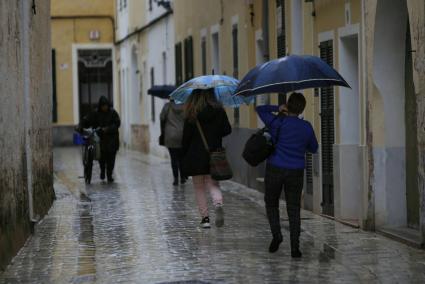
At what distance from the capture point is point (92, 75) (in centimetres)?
4903

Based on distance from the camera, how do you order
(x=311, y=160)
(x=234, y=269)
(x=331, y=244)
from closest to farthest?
1. (x=234, y=269)
2. (x=331, y=244)
3. (x=311, y=160)

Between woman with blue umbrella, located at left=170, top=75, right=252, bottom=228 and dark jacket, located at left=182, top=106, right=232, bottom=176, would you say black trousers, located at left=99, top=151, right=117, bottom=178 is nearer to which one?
woman with blue umbrella, located at left=170, top=75, right=252, bottom=228

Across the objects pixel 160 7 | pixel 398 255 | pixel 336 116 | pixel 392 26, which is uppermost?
pixel 160 7

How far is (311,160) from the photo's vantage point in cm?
1639

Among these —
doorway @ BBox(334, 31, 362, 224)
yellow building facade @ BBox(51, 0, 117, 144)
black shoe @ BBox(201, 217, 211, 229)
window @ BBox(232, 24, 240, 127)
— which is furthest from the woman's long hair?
yellow building facade @ BBox(51, 0, 117, 144)

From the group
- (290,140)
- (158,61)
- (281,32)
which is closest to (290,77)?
(290,140)

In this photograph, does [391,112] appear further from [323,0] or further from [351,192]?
[323,0]

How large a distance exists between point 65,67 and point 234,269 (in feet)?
123

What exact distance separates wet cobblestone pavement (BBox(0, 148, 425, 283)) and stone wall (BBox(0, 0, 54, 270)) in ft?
1.09

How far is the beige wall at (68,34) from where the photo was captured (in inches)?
1855

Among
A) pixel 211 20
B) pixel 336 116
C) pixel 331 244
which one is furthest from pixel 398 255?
pixel 211 20

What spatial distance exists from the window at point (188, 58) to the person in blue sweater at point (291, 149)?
16.9 m

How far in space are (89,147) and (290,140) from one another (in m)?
11.9

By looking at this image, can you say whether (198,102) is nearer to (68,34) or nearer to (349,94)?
(349,94)
